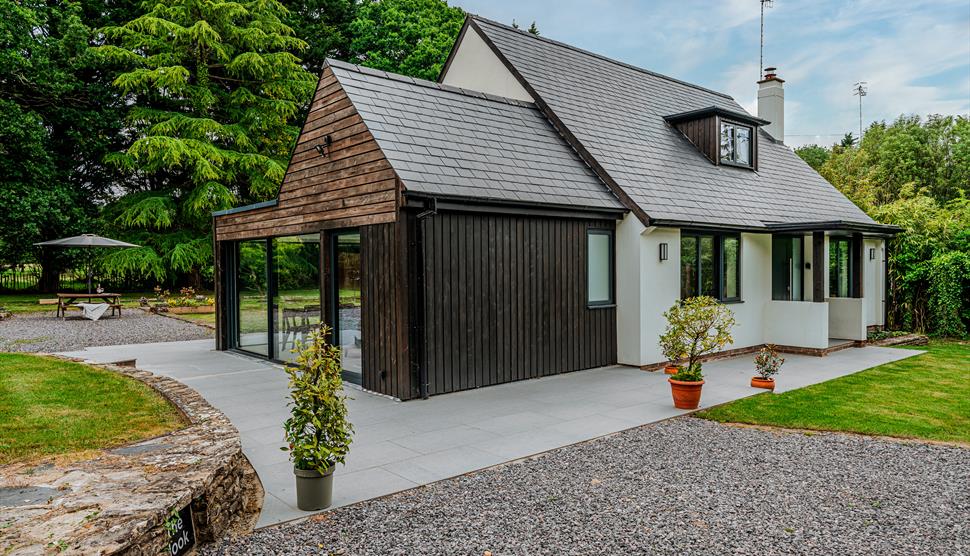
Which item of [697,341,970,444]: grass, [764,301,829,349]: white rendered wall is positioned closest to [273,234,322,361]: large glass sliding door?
[697,341,970,444]: grass

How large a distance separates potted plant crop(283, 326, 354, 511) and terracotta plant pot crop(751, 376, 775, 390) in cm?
636

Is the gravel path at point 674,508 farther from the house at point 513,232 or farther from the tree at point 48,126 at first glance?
the tree at point 48,126

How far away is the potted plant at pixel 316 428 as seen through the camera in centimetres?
394

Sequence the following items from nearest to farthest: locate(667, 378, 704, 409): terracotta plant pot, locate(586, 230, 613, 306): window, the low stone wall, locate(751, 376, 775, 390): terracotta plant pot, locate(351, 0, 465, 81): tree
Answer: the low stone wall → locate(667, 378, 704, 409): terracotta plant pot → locate(751, 376, 775, 390): terracotta plant pot → locate(586, 230, 613, 306): window → locate(351, 0, 465, 81): tree

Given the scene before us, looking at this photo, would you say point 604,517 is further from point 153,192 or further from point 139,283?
point 139,283

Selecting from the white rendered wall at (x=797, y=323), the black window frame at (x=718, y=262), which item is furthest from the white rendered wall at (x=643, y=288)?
the black window frame at (x=718, y=262)

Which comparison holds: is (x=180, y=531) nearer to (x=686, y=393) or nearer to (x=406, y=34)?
(x=686, y=393)

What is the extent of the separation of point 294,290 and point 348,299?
6.01 ft

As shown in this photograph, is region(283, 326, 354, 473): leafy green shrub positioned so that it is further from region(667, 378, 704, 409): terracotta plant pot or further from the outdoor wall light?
the outdoor wall light

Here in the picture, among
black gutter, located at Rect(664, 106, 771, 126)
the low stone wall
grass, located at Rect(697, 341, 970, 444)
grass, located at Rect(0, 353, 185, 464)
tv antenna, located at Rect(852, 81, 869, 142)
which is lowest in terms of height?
grass, located at Rect(697, 341, 970, 444)

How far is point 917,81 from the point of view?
31297 mm

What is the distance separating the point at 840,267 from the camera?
44.2 ft

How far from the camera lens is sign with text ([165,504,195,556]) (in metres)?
3.07

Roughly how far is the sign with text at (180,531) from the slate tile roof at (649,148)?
25.4 feet
